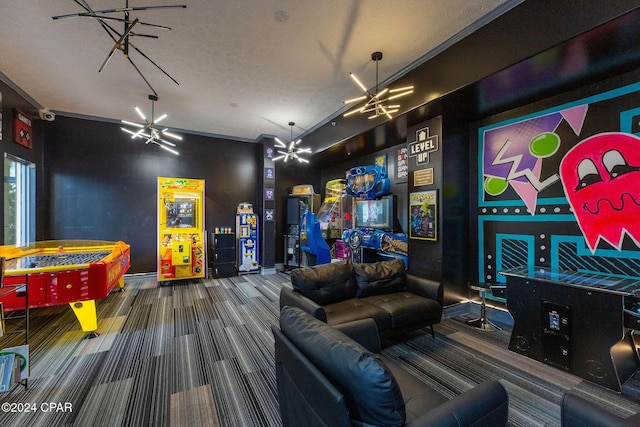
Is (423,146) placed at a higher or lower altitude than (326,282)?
higher

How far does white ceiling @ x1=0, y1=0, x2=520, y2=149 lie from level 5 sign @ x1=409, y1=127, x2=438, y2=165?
0.90 meters

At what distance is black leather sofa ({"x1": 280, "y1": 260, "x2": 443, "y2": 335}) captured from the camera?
269 cm

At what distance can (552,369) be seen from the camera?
250 centimetres

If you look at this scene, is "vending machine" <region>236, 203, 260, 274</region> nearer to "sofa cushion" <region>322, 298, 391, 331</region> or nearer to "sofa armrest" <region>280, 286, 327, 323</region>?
"sofa armrest" <region>280, 286, 327, 323</region>

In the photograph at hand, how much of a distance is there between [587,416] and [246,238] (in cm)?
600

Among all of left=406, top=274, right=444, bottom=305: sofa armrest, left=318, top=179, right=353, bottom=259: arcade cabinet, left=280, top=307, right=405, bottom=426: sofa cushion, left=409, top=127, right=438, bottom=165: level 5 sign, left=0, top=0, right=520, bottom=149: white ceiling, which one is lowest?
left=406, top=274, right=444, bottom=305: sofa armrest

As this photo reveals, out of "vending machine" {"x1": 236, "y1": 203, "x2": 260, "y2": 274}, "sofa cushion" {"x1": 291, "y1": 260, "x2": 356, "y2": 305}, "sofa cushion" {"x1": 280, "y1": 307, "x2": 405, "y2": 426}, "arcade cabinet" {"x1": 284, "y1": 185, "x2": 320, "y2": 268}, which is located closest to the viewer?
"sofa cushion" {"x1": 280, "y1": 307, "x2": 405, "y2": 426}

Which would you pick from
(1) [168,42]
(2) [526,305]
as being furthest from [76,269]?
(2) [526,305]

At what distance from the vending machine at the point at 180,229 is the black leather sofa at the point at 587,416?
18.6 feet


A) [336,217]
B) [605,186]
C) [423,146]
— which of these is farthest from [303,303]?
[336,217]

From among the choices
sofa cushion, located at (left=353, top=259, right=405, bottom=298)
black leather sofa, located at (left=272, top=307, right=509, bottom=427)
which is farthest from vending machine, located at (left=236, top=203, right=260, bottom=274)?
black leather sofa, located at (left=272, top=307, right=509, bottom=427)

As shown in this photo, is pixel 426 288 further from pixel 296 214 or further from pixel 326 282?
pixel 296 214

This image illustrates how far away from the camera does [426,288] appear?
312 centimetres

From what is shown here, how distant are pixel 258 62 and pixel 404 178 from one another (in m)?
3.11
